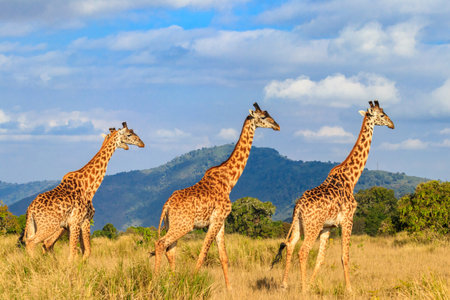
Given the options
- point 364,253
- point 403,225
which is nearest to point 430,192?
point 403,225

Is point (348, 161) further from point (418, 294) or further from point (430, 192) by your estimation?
point (430, 192)

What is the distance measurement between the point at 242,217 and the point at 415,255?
2255 centimetres

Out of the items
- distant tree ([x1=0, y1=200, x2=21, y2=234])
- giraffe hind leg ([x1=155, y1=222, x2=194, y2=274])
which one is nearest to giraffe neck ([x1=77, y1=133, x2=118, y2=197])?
giraffe hind leg ([x1=155, y1=222, x2=194, y2=274])

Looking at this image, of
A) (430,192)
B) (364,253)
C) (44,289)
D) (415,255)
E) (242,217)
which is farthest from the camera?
(242,217)

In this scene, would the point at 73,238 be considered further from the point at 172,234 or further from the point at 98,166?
the point at 172,234

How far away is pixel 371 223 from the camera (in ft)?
124

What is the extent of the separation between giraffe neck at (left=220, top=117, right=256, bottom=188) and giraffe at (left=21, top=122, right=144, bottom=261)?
2909mm

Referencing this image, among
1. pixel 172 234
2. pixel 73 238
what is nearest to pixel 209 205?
pixel 172 234

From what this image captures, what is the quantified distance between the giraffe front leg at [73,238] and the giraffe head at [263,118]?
4.53m

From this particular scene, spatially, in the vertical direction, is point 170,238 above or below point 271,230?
above

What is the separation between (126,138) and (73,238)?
293 centimetres

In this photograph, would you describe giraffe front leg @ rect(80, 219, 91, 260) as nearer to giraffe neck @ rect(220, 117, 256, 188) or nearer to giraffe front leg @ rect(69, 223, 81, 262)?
giraffe front leg @ rect(69, 223, 81, 262)

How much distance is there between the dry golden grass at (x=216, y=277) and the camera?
7875mm

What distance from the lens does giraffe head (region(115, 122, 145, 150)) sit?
Result: 43.0 ft
